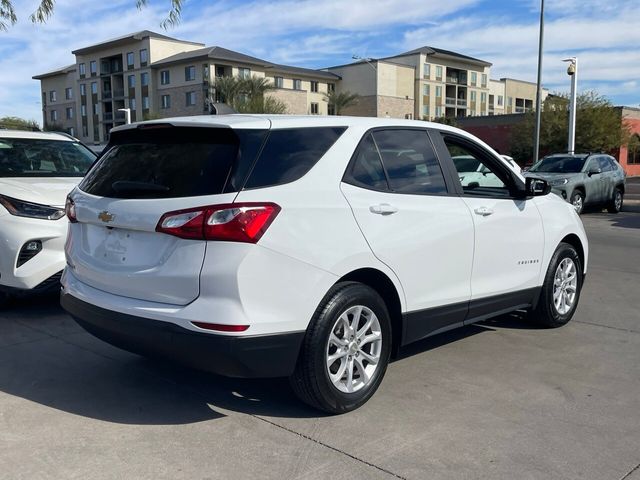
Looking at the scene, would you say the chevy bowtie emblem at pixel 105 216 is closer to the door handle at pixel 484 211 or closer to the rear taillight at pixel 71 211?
the rear taillight at pixel 71 211

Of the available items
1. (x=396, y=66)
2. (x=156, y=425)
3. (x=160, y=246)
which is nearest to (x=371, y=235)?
(x=160, y=246)

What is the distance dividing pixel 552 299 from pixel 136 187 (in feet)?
12.4

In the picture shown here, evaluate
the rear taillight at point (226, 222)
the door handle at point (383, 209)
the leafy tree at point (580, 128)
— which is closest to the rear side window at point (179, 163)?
the rear taillight at point (226, 222)

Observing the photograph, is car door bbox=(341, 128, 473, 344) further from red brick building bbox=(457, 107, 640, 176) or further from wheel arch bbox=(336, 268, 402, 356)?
red brick building bbox=(457, 107, 640, 176)

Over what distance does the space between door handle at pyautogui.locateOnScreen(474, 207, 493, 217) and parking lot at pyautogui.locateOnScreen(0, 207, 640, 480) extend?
1138 millimetres

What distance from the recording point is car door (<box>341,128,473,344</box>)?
396cm

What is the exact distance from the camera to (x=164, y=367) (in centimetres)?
474

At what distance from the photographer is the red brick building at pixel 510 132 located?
45.8 m

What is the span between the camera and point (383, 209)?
3998 mm

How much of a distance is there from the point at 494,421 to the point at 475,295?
1.16 m

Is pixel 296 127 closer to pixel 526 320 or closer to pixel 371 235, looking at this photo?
pixel 371 235

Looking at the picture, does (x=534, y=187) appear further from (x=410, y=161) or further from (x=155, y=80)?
(x=155, y=80)

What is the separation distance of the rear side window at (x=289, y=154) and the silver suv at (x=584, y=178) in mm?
13306

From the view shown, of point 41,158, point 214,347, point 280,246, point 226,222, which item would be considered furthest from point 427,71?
point 214,347
